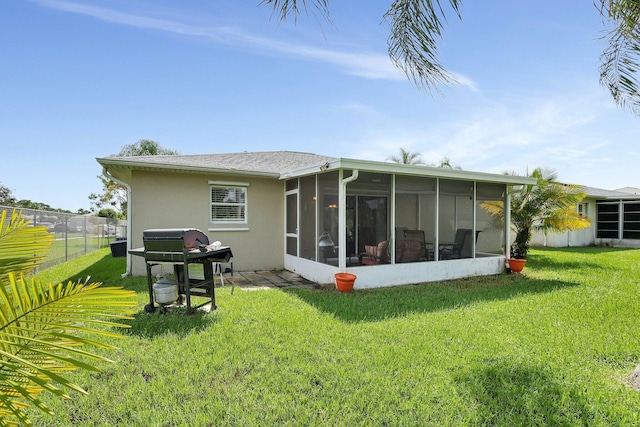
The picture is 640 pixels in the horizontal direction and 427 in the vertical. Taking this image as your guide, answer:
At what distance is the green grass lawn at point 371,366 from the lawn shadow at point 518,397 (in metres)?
0.01

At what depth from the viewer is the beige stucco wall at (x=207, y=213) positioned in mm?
9008

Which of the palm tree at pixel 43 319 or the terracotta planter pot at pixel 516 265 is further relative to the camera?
the terracotta planter pot at pixel 516 265

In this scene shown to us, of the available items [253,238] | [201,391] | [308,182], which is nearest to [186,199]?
[253,238]

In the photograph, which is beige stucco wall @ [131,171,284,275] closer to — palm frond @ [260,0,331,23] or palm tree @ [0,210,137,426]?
palm frond @ [260,0,331,23]

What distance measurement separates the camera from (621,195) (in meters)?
19.2

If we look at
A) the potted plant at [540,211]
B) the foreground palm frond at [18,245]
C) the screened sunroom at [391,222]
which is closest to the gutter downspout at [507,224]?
the screened sunroom at [391,222]

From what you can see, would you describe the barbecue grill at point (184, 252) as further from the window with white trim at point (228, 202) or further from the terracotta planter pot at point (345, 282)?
the window with white trim at point (228, 202)

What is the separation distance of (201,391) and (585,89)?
278 inches

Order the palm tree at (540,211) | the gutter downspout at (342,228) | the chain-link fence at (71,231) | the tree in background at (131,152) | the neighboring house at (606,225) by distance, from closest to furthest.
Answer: the gutter downspout at (342,228) < the chain-link fence at (71,231) < the palm tree at (540,211) < the neighboring house at (606,225) < the tree in background at (131,152)

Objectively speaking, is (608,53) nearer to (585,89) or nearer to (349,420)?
(585,89)

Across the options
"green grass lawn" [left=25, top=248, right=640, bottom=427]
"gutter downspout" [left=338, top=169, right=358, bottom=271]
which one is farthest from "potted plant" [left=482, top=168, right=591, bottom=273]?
"gutter downspout" [left=338, top=169, right=358, bottom=271]

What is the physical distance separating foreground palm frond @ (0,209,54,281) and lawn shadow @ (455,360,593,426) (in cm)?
355

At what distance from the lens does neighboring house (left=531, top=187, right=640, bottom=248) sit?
61.5 feet

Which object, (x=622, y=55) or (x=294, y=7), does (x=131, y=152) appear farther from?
(x=622, y=55)
